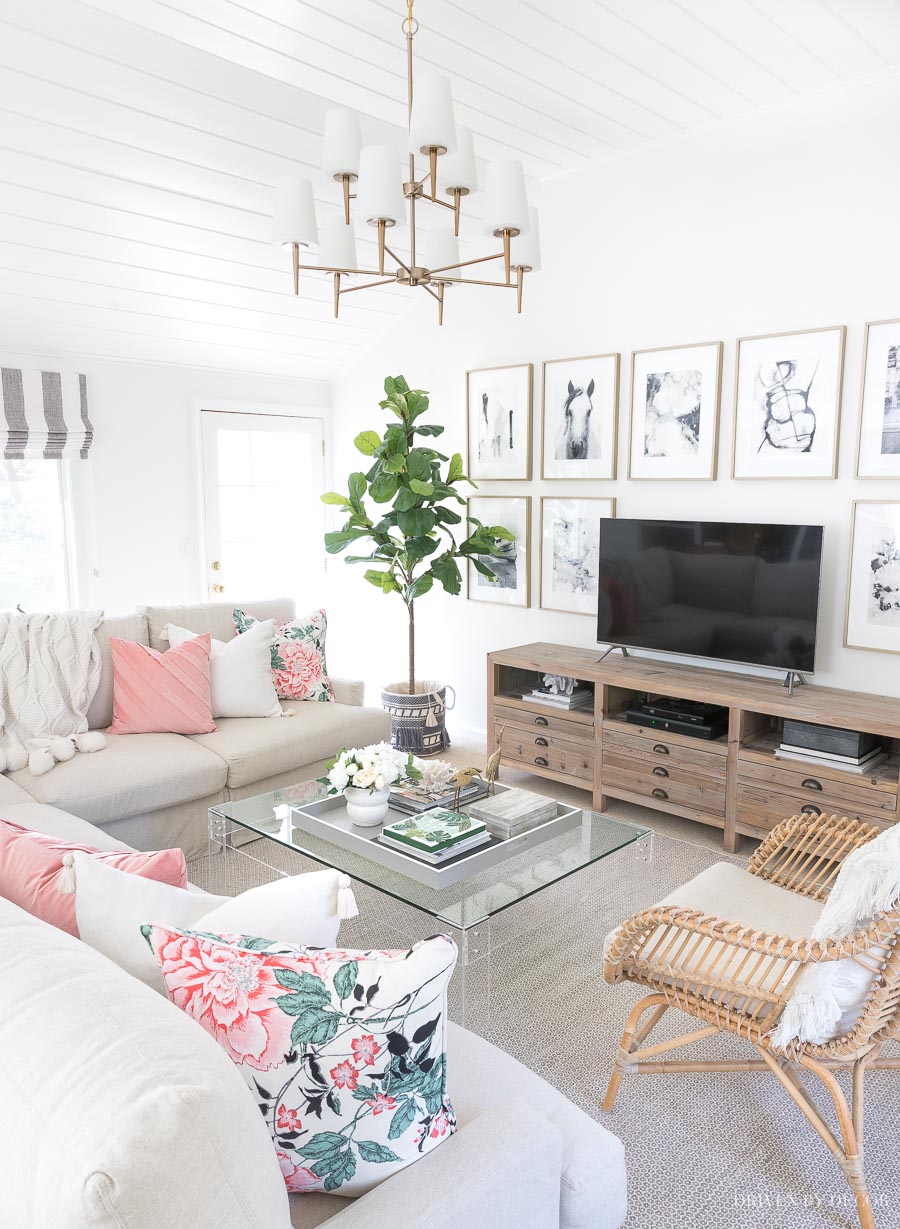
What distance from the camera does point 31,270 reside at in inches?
145

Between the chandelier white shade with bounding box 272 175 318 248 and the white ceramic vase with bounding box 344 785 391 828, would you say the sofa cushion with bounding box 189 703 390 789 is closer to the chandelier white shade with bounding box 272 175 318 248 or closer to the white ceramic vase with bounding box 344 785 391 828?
the white ceramic vase with bounding box 344 785 391 828

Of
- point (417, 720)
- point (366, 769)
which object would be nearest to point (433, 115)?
point (366, 769)

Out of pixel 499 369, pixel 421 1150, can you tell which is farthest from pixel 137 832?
pixel 499 369

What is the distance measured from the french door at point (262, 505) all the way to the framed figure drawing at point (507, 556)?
1360 mm

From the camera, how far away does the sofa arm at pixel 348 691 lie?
409 cm

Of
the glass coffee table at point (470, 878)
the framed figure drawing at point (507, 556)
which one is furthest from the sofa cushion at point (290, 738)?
the framed figure drawing at point (507, 556)

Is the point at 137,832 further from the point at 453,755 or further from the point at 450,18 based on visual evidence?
the point at 450,18

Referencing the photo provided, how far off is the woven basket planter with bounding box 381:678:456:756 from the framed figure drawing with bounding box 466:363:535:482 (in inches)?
48.4

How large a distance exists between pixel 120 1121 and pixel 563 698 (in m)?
3.30

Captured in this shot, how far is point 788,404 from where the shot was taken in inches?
136

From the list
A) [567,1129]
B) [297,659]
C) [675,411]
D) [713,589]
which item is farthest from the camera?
[297,659]

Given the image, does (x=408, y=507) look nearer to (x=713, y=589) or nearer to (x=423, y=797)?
(x=713, y=589)

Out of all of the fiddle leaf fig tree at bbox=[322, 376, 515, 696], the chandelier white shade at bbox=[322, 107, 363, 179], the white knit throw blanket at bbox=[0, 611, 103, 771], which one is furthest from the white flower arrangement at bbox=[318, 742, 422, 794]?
the fiddle leaf fig tree at bbox=[322, 376, 515, 696]

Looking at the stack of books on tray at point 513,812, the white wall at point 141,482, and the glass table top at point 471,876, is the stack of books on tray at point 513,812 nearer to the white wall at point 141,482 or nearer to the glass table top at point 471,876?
the glass table top at point 471,876
